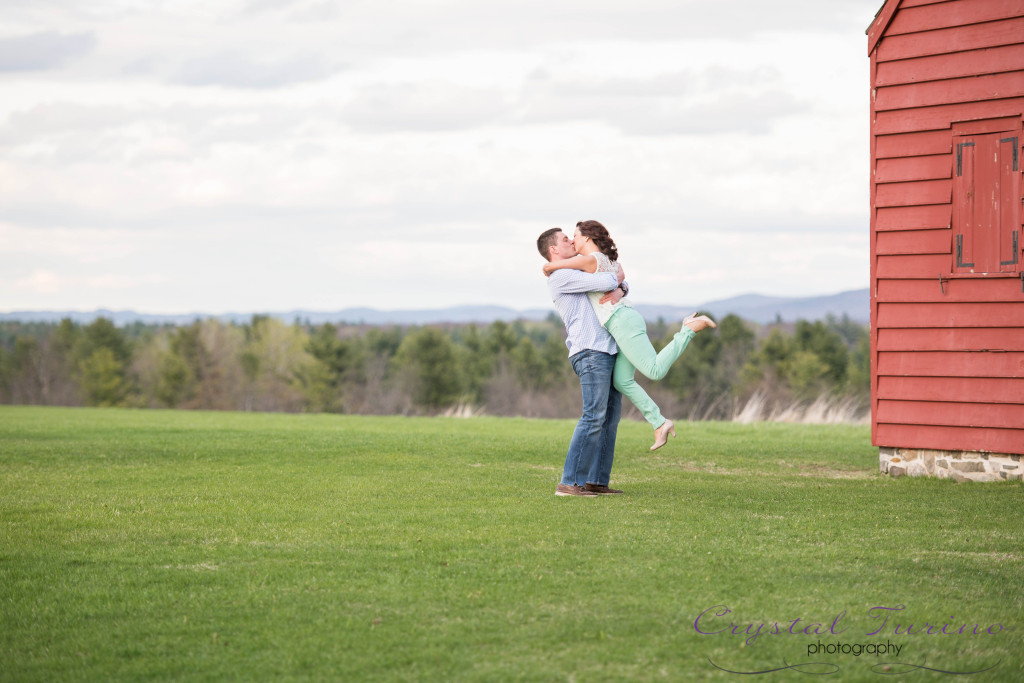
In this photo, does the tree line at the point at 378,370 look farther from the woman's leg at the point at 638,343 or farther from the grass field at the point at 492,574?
the woman's leg at the point at 638,343

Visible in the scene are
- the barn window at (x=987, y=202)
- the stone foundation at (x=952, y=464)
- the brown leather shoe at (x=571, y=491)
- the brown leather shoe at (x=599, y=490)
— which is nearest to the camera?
the brown leather shoe at (x=571, y=491)

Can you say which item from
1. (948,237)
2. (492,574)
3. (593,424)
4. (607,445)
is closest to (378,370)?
(948,237)

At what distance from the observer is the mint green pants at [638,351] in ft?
25.9

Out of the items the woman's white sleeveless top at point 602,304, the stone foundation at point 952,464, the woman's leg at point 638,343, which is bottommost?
the stone foundation at point 952,464

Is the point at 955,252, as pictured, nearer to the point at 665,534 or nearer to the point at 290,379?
the point at 665,534

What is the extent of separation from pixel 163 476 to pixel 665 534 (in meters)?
5.17

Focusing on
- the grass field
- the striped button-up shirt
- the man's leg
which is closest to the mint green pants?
the striped button-up shirt

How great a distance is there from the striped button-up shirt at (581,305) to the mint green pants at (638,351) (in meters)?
0.11

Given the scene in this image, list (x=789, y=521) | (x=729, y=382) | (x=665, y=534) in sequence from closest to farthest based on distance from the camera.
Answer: (x=665, y=534) → (x=789, y=521) → (x=729, y=382)

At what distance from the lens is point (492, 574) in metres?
5.44

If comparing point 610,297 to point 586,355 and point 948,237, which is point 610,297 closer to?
point 586,355

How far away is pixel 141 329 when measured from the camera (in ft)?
550

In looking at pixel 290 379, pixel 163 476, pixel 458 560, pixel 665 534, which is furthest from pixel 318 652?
pixel 290 379

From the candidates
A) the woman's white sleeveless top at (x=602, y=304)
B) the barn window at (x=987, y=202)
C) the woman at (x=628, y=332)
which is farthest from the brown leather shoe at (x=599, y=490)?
the barn window at (x=987, y=202)
